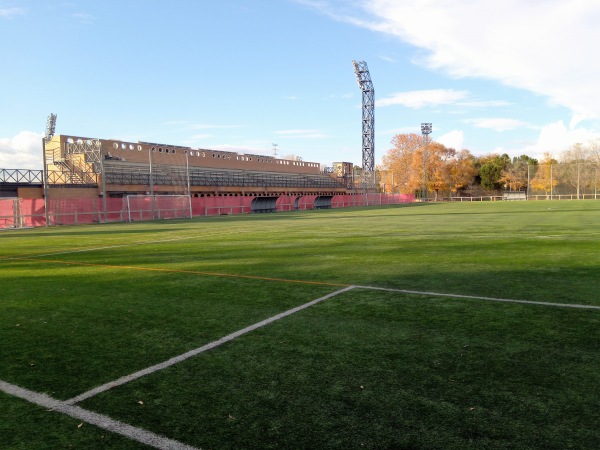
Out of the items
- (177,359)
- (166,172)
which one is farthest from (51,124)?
(177,359)

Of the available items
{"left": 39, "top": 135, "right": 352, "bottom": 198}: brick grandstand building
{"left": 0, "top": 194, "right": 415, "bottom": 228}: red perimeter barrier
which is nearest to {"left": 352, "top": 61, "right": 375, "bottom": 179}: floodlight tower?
{"left": 39, "top": 135, "right": 352, "bottom": 198}: brick grandstand building

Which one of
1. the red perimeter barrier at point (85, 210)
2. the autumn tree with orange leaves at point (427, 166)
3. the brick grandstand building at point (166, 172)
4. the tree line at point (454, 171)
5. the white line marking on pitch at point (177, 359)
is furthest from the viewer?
the autumn tree with orange leaves at point (427, 166)

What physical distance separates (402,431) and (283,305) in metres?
3.63

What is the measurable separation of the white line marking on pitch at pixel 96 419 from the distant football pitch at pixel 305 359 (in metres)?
0.01

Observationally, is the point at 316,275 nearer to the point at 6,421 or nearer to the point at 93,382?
the point at 93,382

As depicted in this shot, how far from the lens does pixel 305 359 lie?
14.6 ft

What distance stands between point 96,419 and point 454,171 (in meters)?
97.3

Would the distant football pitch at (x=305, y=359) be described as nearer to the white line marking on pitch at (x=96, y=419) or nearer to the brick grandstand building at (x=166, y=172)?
the white line marking on pitch at (x=96, y=419)

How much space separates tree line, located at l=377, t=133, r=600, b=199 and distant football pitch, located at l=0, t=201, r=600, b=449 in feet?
259

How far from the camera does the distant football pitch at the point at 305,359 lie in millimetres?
3156

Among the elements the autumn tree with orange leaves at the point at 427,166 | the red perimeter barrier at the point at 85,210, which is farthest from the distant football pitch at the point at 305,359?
the autumn tree with orange leaves at the point at 427,166

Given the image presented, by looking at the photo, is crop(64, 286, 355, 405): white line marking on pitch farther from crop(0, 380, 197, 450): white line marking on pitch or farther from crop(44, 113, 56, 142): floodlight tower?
crop(44, 113, 56, 142): floodlight tower

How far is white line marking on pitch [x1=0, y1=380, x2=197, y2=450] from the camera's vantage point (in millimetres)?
3010

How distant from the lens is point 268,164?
3386 inches
